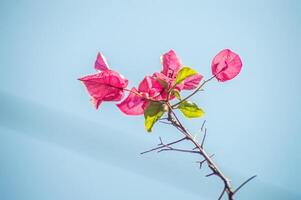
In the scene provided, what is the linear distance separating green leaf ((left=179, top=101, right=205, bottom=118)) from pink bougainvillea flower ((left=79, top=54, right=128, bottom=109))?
0.20 metres

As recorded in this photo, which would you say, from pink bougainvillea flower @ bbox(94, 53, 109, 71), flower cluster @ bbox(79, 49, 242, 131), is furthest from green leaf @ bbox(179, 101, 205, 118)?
pink bougainvillea flower @ bbox(94, 53, 109, 71)

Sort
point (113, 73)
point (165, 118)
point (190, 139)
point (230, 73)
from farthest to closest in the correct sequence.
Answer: point (230, 73) < point (113, 73) < point (165, 118) < point (190, 139)

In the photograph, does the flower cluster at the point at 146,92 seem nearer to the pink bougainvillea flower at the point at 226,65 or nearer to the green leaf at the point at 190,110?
the green leaf at the point at 190,110

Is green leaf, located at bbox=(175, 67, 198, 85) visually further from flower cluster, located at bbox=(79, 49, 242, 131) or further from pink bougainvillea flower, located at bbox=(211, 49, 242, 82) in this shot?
pink bougainvillea flower, located at bbox=(211, 49, 242, 82)

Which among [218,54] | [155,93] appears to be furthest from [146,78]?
[218,54]

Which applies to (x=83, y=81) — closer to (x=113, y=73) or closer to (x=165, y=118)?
(x=113, y=73)

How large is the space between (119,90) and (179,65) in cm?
25

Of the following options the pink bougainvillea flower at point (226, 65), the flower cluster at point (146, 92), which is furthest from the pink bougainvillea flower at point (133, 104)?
the pink bougainvillea flower at point (226, 65)

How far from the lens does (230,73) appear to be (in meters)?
1.23

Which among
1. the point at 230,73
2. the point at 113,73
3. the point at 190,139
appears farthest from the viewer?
the point at 230,73

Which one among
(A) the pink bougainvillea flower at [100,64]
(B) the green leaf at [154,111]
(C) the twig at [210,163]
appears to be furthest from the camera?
(A) the pink bougainvillea flower at [100,64]

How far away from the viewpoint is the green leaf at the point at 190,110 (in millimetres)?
1093

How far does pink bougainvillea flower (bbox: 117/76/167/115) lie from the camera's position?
3.51 ft

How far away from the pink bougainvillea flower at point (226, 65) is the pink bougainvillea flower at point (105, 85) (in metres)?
0.34
